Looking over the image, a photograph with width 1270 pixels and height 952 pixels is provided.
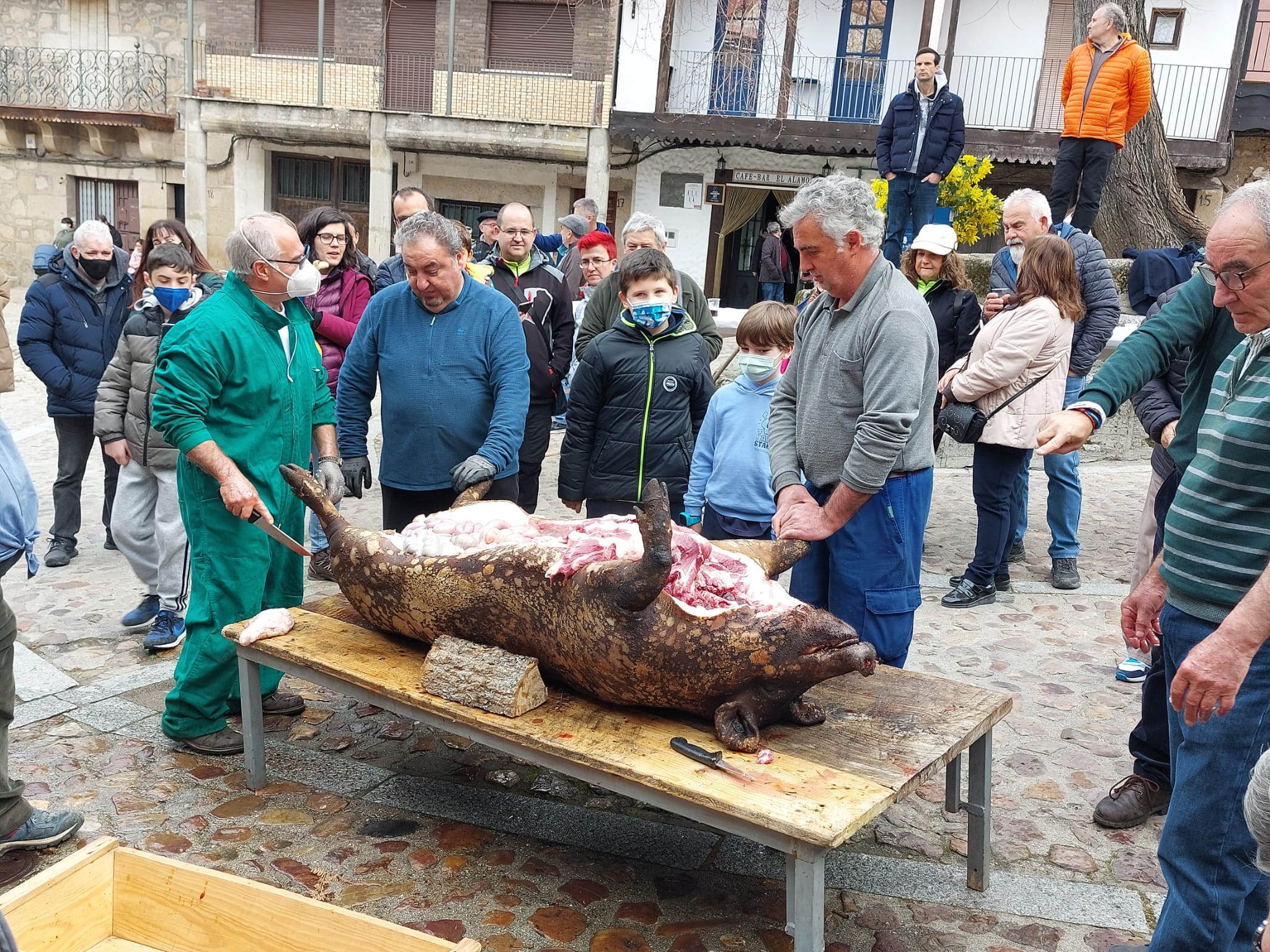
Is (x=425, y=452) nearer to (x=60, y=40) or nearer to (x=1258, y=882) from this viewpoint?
(x=1258, y=882)

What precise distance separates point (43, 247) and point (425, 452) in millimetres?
5992

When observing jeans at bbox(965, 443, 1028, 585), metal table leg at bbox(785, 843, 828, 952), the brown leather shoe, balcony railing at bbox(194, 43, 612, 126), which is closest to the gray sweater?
metal table leg at bbox(785, 843, 828, 952)

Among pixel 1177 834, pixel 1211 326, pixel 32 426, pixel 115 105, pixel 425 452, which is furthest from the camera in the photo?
pixel 115 105

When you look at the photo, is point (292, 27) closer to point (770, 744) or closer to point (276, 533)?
point (276, 533)

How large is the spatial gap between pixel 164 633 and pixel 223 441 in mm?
1739

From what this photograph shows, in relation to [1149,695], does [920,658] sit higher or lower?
lower

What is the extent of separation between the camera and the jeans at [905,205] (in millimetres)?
11164

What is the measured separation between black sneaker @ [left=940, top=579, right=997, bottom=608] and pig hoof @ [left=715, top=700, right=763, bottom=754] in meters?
3.45

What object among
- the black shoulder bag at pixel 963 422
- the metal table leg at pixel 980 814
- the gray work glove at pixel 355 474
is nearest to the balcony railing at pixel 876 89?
the black shoulder bag at pixel 963 422

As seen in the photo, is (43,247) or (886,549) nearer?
(886,549)

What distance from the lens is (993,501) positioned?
6281mm

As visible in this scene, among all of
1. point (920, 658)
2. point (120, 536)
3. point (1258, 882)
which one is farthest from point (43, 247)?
point (1258, 882)

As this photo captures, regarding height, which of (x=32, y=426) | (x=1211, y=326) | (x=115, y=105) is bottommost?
(x=32, y=426)

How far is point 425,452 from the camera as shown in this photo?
193 inches
